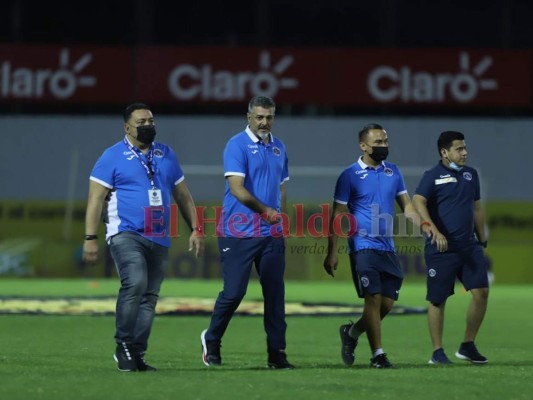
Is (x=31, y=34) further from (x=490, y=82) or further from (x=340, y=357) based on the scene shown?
(x=340, y=357)

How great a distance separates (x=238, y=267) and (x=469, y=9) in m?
27.9

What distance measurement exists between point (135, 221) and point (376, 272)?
2.35 metres

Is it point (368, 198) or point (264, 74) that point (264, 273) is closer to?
point (368, 198)

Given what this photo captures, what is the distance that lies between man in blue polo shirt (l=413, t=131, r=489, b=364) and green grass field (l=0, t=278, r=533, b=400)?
1.76 ft

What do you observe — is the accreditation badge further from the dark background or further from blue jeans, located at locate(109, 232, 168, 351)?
the dark background

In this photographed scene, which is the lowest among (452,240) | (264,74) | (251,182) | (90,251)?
(90,251)

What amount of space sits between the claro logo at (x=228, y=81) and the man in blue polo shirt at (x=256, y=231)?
2362 cm

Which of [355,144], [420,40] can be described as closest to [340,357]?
[355,144]

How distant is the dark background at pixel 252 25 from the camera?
37.5 meters

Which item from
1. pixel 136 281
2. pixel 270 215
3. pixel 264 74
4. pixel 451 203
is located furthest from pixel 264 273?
pixel 264 74

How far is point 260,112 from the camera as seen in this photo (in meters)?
11.6

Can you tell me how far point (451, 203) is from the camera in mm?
12719

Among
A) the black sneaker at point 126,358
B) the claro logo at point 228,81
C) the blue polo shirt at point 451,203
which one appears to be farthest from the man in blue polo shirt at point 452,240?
the claro logo at point 228,81

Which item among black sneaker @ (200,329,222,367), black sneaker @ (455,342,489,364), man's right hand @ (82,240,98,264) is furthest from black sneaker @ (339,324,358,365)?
man's right hand @ (82,240,98,264)
